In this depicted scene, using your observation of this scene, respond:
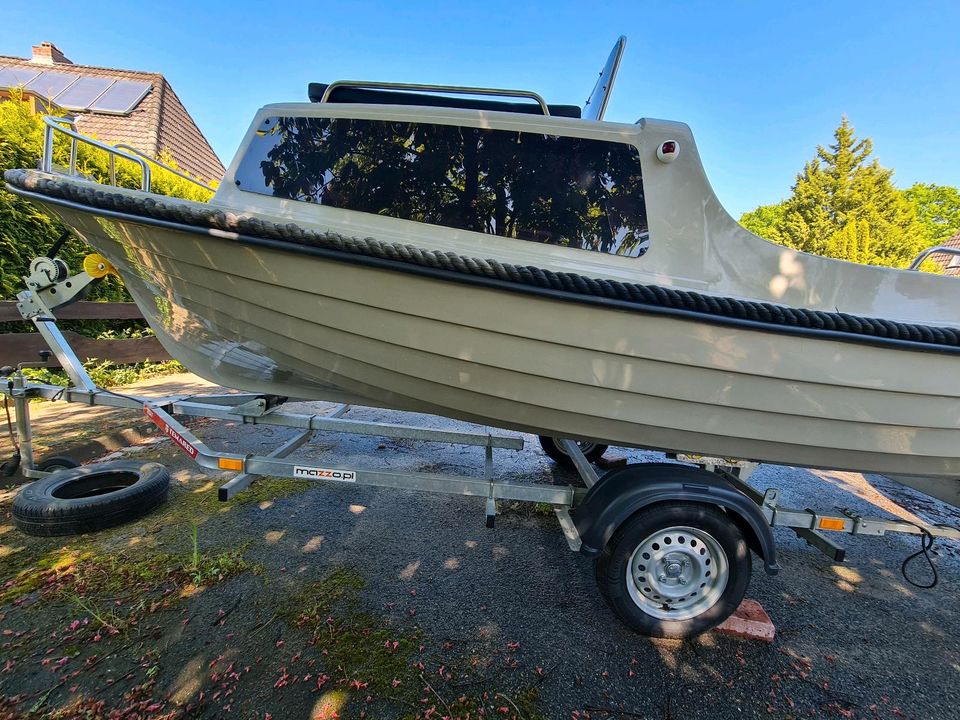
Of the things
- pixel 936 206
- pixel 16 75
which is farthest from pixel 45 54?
pixel 936 206

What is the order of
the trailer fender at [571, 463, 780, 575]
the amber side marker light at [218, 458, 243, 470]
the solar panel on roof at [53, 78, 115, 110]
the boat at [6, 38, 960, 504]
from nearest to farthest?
the boat at [6, 38, 960, 504] → the trailer fender at [571, 463, 780, 575] → the amber side marker light at [218, 458, 243, 470] → the solar panel on roof at [53, 78, 115, 110]

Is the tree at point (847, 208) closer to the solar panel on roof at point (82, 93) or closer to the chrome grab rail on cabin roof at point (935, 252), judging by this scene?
the chrome grab rail on cabin roof at point (935, 252)

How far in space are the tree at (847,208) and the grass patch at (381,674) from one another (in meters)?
34.3

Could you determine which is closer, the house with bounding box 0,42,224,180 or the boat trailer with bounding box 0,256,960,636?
the boat trailer with bounding box 0,256,960,636

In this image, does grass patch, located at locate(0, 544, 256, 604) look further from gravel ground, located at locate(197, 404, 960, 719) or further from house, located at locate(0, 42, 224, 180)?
house, located at locate(0, 42, 224, 180)

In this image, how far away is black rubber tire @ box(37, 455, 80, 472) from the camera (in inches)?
116

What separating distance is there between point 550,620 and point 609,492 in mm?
659

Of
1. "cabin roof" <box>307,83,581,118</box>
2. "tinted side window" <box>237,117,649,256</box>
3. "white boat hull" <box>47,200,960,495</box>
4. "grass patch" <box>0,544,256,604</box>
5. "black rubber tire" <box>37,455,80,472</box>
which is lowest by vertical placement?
"grass patch" <box>0,544,256,604</box>

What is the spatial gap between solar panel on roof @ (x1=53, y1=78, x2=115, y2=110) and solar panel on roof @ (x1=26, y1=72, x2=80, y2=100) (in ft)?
0.49

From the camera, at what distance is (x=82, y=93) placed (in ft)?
37.1

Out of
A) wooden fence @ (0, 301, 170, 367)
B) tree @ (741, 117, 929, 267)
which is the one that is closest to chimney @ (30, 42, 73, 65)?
wooden fence @ (0, 301, 170, 367)

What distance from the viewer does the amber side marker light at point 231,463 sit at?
7.45ft

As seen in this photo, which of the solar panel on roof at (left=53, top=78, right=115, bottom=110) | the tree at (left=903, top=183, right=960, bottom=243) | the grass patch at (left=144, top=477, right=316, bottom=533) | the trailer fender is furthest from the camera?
the tree at (left=903, top=183, right=960, bottom=243)

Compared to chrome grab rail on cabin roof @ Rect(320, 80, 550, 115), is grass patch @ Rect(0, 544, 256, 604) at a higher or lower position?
lower
